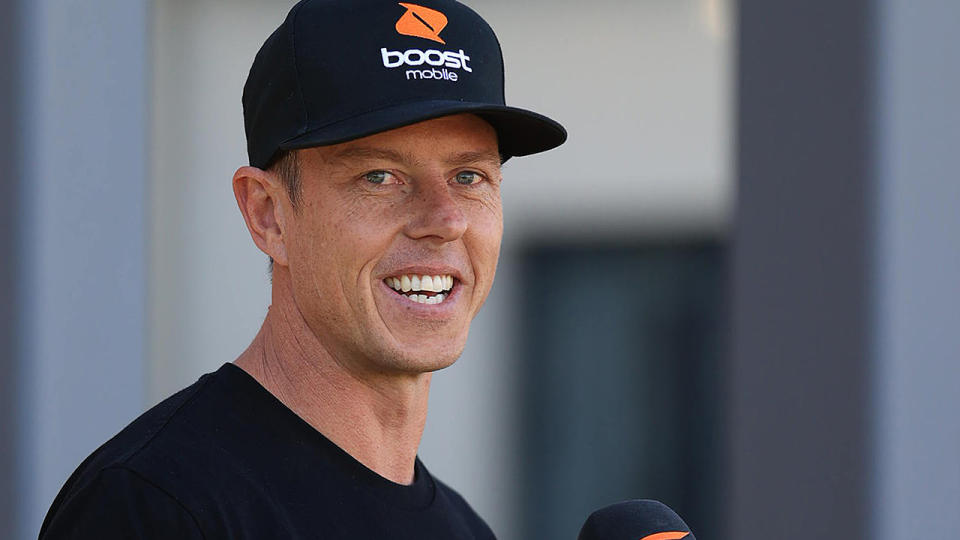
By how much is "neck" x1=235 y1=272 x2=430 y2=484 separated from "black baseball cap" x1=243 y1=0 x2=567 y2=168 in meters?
0.27

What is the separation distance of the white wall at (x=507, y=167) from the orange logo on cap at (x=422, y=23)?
17.7 ft

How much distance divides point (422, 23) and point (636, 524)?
2.71 ft

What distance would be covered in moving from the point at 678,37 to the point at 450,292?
18.5 ft

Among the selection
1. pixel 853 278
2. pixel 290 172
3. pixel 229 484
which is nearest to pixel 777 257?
pixel 853 278

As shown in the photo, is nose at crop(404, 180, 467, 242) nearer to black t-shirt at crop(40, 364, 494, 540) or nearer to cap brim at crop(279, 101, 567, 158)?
cap brim at crop(279, 101, 567, 158)

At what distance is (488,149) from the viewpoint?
2369 millimetres

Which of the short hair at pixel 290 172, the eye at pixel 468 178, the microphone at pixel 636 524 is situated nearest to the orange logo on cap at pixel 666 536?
the microphone at pixel 636 524

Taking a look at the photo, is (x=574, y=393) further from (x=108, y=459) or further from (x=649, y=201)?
(x=108, y=459)

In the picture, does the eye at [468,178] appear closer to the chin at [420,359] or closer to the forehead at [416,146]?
the forehead at [416,146]

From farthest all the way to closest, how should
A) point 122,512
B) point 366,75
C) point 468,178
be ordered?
point 468,178 < point 366,75 < point 122,512

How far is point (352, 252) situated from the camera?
7.40ft

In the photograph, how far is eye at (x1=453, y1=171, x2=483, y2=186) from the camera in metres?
2.35

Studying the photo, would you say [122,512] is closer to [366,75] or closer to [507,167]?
[366,75]

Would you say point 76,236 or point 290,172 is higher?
point 290,172
